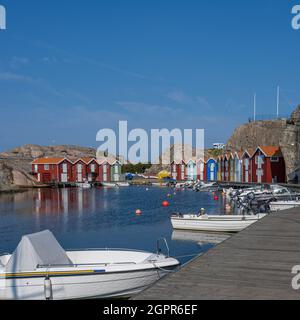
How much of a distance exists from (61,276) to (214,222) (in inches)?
714

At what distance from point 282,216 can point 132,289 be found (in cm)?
1012

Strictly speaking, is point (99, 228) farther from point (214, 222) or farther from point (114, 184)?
point (114, 184)

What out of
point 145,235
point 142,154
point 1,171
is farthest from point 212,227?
point 1,171

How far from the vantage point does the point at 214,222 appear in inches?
1212

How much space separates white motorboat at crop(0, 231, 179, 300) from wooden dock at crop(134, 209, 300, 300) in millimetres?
3119

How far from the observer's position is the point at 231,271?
10656 millimetres

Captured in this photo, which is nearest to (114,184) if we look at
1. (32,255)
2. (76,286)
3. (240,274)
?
(32,255)

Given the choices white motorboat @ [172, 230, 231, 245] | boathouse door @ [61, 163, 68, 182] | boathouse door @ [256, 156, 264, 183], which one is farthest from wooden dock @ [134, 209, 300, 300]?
boathouse door @ [61, 163, 68, 182]

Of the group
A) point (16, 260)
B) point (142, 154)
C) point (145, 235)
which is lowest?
point (145, 235)

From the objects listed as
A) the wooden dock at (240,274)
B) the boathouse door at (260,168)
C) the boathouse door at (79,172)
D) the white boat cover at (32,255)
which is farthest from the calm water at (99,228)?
the boathouse door at (79,172)

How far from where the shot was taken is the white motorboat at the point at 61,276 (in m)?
14.2

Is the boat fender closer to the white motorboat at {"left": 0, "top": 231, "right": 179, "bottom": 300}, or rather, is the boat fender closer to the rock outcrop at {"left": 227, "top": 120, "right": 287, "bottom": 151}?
the white motorboat at {"left": 0, "top": 231, "right": 179, "bottom": 300}

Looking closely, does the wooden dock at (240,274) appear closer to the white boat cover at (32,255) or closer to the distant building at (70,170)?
the white boat cover at (32,255)
